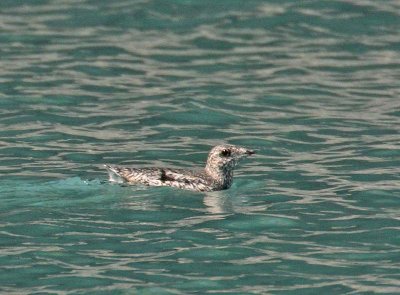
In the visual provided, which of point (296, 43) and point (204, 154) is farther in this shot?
point (296, 43)

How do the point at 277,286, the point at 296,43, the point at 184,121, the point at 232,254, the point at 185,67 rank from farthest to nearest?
the point at 296,43
the point at 185,67
the point at 184,121
the point at 232,254
the point at 277,286

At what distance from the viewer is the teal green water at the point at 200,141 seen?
55.8ft

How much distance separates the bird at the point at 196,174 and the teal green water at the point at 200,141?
164mm

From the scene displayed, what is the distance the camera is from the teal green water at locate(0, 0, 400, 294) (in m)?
17.0

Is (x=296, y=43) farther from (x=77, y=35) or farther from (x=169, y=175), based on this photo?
(x=169, y=175)

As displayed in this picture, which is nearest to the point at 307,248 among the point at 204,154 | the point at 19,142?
the point at 204,154

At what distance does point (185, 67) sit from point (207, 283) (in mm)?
13043

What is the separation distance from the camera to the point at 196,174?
68.1 feet

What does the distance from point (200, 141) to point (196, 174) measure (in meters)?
3.15

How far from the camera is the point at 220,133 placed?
2439 cm

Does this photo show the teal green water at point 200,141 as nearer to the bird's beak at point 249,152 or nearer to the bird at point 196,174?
the bird at point 196,174

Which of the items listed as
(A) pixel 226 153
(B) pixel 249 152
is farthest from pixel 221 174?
(B) pixel 249 152

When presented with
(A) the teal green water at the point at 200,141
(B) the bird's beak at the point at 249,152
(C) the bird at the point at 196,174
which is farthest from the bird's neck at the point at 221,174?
(B) the bird's beak at the point at 249,152

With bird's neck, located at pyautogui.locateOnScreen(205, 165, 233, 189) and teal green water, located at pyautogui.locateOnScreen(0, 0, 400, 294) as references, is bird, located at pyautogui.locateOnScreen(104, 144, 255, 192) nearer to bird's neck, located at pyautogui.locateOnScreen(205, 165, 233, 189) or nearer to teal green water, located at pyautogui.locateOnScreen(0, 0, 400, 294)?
bird's neck, located at pyautogui.locateOnScreen(205, 165, 233, 189)
